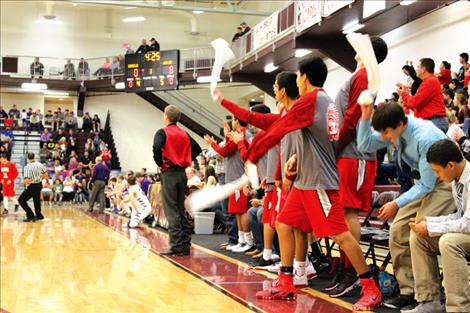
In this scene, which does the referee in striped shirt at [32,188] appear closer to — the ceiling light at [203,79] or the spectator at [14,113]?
the ceiling light at [203,79]

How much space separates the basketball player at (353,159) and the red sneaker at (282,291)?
376 millimetres

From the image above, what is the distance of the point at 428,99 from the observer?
684 cm

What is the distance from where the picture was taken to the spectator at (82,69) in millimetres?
29672

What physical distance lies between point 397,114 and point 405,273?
1.12 metres

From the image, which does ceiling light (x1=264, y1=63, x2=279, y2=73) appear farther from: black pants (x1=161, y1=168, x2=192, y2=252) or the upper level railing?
black pants (x1=161, y1=168, x2=192, y2=252)

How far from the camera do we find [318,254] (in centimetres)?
657

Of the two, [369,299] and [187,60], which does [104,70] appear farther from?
[369,299]

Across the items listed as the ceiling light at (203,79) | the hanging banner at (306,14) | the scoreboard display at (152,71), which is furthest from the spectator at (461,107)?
the ceiling light at (203,79)

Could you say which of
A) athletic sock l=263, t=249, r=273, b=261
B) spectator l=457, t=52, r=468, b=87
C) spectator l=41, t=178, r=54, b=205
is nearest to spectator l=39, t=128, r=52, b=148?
spectator l=41, t=178, r=54, b=205

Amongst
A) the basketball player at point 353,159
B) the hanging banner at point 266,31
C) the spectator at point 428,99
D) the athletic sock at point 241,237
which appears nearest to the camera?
the basketball player at point 353,159

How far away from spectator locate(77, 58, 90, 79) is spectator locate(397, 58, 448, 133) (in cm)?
2453

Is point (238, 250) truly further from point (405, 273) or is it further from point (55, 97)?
point (55, 97)

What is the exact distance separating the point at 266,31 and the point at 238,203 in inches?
472

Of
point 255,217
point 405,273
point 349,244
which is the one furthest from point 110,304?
point 255,217
